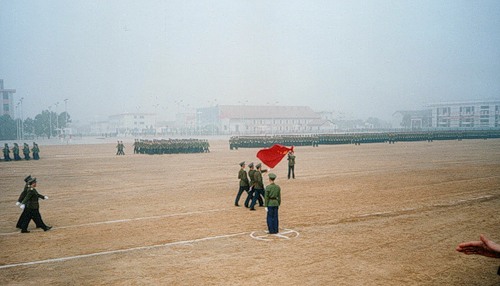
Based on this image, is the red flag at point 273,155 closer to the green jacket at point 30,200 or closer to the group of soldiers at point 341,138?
the green jacket at point 30,200

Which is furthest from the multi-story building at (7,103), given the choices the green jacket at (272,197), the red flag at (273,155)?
the green jacket at (272,197)

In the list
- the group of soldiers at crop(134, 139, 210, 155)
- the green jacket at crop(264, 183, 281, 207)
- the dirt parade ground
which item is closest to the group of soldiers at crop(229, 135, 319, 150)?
the group of soldiers at crop(134, 139, 210, 155)

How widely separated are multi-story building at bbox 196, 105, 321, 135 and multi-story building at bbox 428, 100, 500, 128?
36941 millimetres

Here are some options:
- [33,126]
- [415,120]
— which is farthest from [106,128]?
[415,120]

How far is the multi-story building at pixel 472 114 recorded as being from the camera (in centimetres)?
9956

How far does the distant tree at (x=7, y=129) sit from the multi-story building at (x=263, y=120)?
156 feet

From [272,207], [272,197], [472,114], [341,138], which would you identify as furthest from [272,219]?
[472,114]

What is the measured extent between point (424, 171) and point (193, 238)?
16429 millimetres

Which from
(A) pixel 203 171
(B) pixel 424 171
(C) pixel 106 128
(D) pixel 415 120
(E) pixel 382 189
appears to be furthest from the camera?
(C) pixel 106 128

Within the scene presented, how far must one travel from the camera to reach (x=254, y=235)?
388 inches

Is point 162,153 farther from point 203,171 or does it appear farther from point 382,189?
point 382,189

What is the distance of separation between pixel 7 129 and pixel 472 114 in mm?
109772

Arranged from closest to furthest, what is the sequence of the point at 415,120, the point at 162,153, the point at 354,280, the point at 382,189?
the point at 354,280
the point at 382,189
the point at 162,153
the point at 415,120

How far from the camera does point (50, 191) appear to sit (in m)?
17.0
